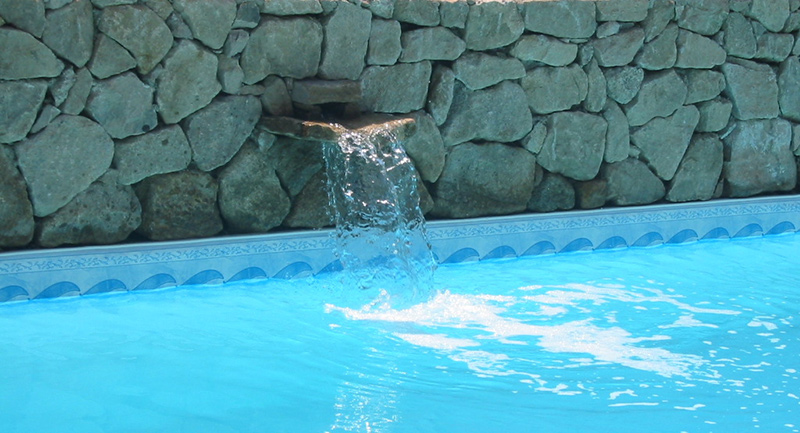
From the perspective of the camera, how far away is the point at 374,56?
184 inches

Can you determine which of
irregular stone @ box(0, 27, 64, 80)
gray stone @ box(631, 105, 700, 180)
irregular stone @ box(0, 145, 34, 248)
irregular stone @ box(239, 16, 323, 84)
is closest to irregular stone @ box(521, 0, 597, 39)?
gray stone @ box(631, 105, 700, 180)

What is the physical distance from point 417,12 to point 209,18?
1099 millimetres

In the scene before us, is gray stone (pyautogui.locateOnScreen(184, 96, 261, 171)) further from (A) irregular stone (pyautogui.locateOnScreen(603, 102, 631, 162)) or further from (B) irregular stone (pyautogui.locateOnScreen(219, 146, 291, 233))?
(A) irregular stone (pyautogui.locateOnScreen(603, 102, 631, 162))

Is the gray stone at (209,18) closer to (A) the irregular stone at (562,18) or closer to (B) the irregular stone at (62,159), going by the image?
(B) the irregular stone at (62,159)

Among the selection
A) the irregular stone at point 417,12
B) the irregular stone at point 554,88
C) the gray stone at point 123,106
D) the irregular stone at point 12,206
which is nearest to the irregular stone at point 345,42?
the irregular stone at point 417,12

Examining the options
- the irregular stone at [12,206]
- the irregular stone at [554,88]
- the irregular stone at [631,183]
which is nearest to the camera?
the irregular stone at [12,206]

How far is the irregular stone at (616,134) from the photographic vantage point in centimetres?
538

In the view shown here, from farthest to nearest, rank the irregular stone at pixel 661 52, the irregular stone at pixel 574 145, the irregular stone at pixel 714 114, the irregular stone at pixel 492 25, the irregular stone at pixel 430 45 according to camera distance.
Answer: the irregular stone at pixel 714 114
the irregular stone at pixel 661 52
the irregular stone at pixel 574 145
the irregular stone at pixel 492 25
the irregular stone at pixel 430 45

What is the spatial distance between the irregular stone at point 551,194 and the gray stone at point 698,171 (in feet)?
2.47

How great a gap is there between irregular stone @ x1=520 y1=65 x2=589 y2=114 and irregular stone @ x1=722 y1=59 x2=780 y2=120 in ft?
3.57

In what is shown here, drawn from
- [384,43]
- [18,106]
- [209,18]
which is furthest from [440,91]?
[18,106]

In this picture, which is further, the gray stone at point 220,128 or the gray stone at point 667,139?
the gray stone at point 667,139

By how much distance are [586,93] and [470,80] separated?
77 cm

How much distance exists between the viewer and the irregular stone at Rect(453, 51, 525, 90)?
16.1 ft
